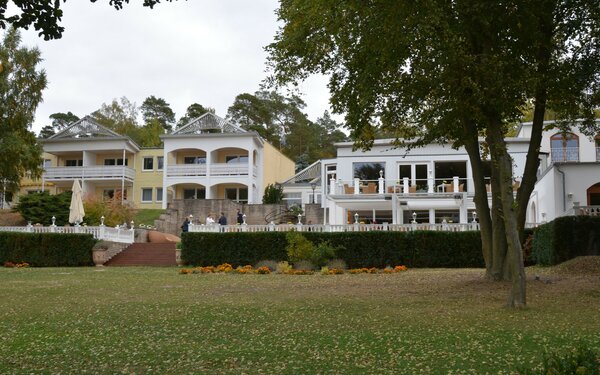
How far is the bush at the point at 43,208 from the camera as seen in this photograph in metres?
40.3

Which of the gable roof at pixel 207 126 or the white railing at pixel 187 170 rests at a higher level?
the gable roof at pixel 207 126

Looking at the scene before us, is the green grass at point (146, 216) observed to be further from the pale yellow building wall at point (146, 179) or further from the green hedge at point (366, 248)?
the green hedge at point (366, 248)

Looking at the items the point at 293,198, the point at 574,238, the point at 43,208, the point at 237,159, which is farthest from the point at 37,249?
the point at 293,198

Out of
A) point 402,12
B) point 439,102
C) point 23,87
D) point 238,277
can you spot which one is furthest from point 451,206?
point 23,87

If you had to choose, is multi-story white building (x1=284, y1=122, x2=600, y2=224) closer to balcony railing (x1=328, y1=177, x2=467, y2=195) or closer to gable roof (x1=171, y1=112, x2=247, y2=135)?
balcony railing (x1=328, y1=177, x2=467, y2=195)

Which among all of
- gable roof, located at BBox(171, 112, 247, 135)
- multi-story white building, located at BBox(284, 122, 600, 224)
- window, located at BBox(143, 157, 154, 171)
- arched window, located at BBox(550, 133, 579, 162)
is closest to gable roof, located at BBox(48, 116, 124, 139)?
window, located at BBox(143, 157, 154, 171)

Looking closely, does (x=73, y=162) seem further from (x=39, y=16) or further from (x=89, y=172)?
(x=39, y=16)

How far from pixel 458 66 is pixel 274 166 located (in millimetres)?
43995

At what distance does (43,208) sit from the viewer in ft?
133

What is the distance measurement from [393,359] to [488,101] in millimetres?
6766

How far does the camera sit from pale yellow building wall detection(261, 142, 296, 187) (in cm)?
5404

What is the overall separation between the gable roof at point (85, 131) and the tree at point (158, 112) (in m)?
27.8

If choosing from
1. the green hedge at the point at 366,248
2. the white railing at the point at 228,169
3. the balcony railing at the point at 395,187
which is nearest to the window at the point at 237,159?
the white railing at the point at 228,169

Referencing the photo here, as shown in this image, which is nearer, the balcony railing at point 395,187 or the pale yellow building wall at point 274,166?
the balcony railing at point 395,187
